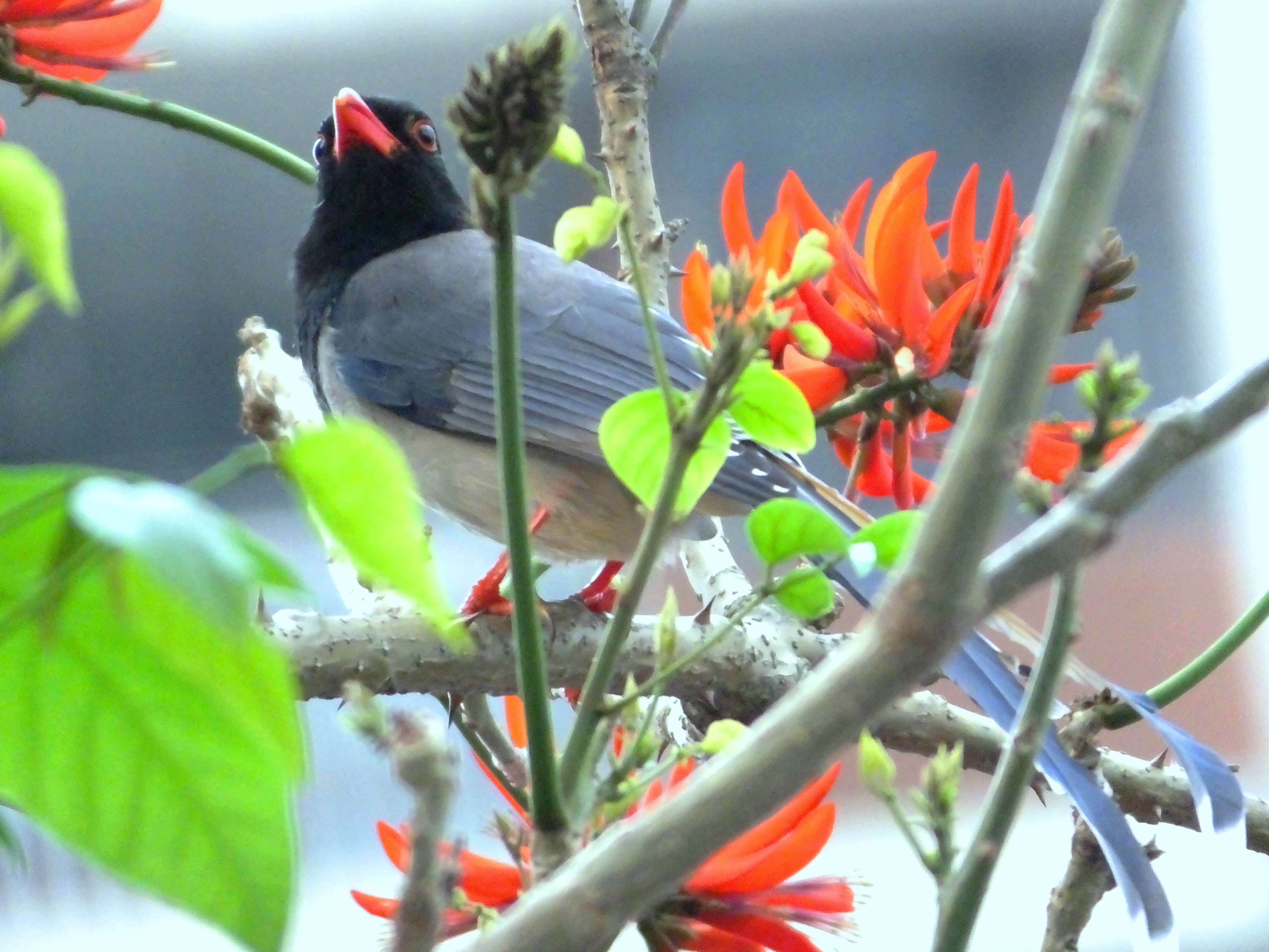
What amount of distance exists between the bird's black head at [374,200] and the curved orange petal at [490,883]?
4.18 ft

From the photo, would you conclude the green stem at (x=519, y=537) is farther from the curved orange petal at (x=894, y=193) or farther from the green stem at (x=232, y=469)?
the curved orange petal at (x=894, y=193)

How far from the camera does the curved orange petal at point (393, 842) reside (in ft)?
2.44

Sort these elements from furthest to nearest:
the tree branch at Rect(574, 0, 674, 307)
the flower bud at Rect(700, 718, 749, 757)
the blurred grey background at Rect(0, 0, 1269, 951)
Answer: the blurred grey background at Rect(0, 0, 1269, 951)
the tree branch at Rect(574, 0, 674, 307)
the flower bud at Rect(700, 718, 749, 757)

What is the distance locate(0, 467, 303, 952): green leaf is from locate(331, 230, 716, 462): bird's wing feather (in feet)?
3.69

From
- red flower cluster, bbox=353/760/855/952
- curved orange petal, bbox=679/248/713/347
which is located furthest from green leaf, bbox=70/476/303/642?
curved orange petal, bbox=679/248/713/347

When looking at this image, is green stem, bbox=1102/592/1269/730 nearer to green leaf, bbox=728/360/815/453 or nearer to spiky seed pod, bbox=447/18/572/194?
green leaf, bbox=728/360/815/453

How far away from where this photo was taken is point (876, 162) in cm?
405

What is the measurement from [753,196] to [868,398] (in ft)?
10.3

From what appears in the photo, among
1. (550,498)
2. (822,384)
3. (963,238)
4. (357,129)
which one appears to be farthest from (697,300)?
(357,129)

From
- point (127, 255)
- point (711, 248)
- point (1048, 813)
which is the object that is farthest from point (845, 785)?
point (127, 255)

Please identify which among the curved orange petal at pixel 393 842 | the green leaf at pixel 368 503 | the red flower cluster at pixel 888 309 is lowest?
the curved orange petal at pixel 393 842

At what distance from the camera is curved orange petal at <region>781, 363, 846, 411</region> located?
0.89m

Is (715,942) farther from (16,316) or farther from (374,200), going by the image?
(374,200)

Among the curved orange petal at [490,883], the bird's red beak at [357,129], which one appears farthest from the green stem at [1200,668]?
the bird's red beak at [357,129]
